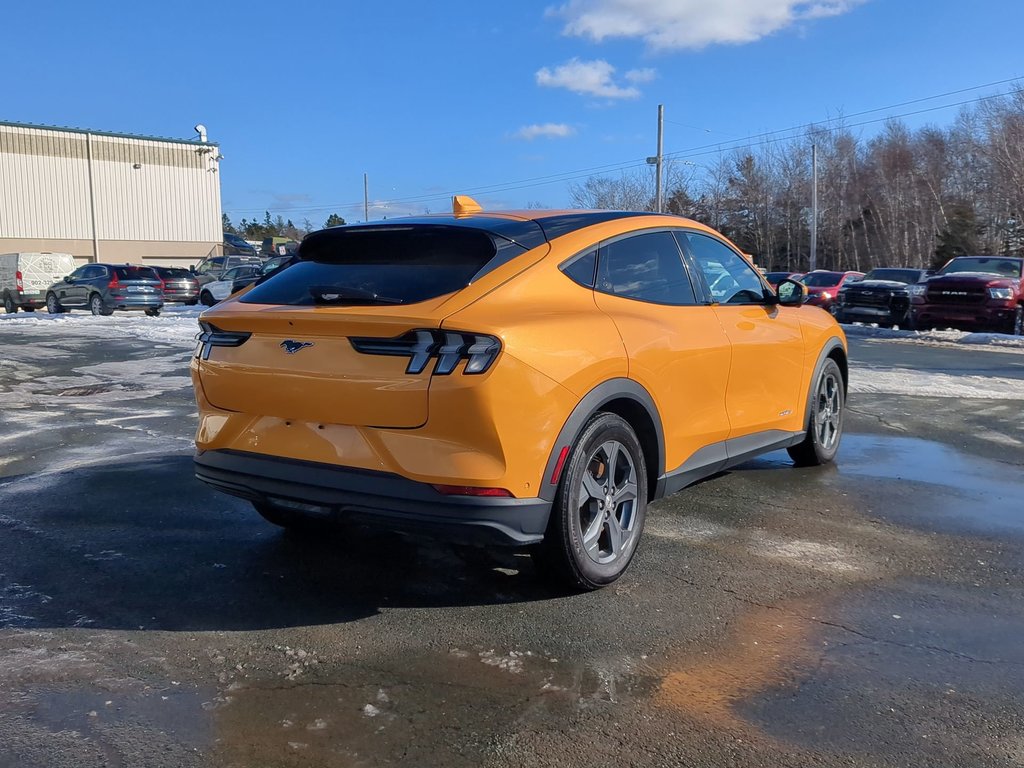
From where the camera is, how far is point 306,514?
370 cm

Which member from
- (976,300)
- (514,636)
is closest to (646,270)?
(514,636)

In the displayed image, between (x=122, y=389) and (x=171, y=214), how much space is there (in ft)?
153

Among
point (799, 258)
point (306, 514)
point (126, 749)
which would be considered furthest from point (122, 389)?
point (799, 258)

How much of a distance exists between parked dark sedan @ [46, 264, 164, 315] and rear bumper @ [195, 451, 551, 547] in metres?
24.1

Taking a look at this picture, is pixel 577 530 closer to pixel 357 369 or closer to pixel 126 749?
pixel 357 369

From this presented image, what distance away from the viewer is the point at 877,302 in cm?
2150

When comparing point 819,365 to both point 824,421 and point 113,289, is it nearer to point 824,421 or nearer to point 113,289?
point 824,421

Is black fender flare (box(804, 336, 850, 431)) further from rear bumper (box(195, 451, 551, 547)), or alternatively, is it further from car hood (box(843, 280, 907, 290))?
car hood (box(843, 280, 907, 290))

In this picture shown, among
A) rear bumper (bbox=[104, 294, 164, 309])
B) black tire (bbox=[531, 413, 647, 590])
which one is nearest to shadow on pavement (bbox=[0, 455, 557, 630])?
black tire (bbox=[531, 413, 647, 590])

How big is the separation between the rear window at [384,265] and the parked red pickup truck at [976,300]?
17594mm

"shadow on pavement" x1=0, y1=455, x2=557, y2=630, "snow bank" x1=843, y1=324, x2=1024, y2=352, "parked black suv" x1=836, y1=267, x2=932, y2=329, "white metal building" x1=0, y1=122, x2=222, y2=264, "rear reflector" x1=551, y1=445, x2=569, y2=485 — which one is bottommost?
"shadow on pavement" x1=0, y1=455, x2=557, y2=630

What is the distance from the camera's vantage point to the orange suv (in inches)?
133

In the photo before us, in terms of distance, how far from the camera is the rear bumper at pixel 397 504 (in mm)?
3377

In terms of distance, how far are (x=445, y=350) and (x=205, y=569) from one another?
71.4 inches
